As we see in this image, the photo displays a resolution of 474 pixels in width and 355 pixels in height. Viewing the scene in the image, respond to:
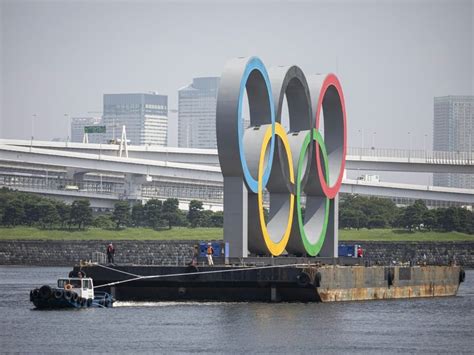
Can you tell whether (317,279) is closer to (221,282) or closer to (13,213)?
(221,282)

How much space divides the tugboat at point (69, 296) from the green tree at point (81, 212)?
107961 millimetres

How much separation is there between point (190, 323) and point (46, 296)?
9.81 metres

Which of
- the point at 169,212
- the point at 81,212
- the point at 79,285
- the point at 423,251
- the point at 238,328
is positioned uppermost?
the point at 169,212

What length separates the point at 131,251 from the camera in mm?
170375

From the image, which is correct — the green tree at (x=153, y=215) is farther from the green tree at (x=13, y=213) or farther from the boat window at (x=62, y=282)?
the boat window at (x=62, y=282)

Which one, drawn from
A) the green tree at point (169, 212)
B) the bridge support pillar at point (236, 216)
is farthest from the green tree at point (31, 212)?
the bridge support pillar at point (236, 216)

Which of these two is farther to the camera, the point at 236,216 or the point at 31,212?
the point at 31,212

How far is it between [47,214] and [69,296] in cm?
10986

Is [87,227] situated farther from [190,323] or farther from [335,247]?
[190,323]

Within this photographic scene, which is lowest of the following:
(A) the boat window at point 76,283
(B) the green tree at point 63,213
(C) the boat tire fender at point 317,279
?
(A) the boat window at point 76,283

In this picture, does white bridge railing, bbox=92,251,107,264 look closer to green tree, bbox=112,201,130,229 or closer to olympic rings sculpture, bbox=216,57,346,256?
green tree, bbox=112,201,130,229

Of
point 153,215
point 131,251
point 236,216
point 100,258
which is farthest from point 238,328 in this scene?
point 153,215

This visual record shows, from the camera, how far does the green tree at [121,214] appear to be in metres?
198

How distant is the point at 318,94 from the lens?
10444 centimetres
